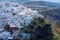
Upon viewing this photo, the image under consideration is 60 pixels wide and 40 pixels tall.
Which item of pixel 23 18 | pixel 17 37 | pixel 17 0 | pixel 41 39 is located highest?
pixel 41 39

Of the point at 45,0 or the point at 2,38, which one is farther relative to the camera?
the point at 45,0

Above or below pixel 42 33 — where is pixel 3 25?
below

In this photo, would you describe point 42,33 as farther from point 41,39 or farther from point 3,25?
point 3,25

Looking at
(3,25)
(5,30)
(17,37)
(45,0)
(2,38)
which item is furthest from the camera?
(45,0)

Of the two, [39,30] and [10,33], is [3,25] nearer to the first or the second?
[10,33]

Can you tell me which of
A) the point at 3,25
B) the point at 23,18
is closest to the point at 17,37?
the point at 3,25

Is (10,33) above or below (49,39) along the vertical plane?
below

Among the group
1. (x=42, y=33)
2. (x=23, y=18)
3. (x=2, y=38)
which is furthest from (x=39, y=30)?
(x=23, y=18)

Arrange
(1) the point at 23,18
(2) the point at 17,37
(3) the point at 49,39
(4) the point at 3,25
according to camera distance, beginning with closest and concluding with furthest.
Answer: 1. (3) the point at 49,39
2. (2) the point at 17,37
3. (4) the point at 3,25
4. (1) the point at 23,18

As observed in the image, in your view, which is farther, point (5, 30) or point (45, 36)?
point (5, 30)
